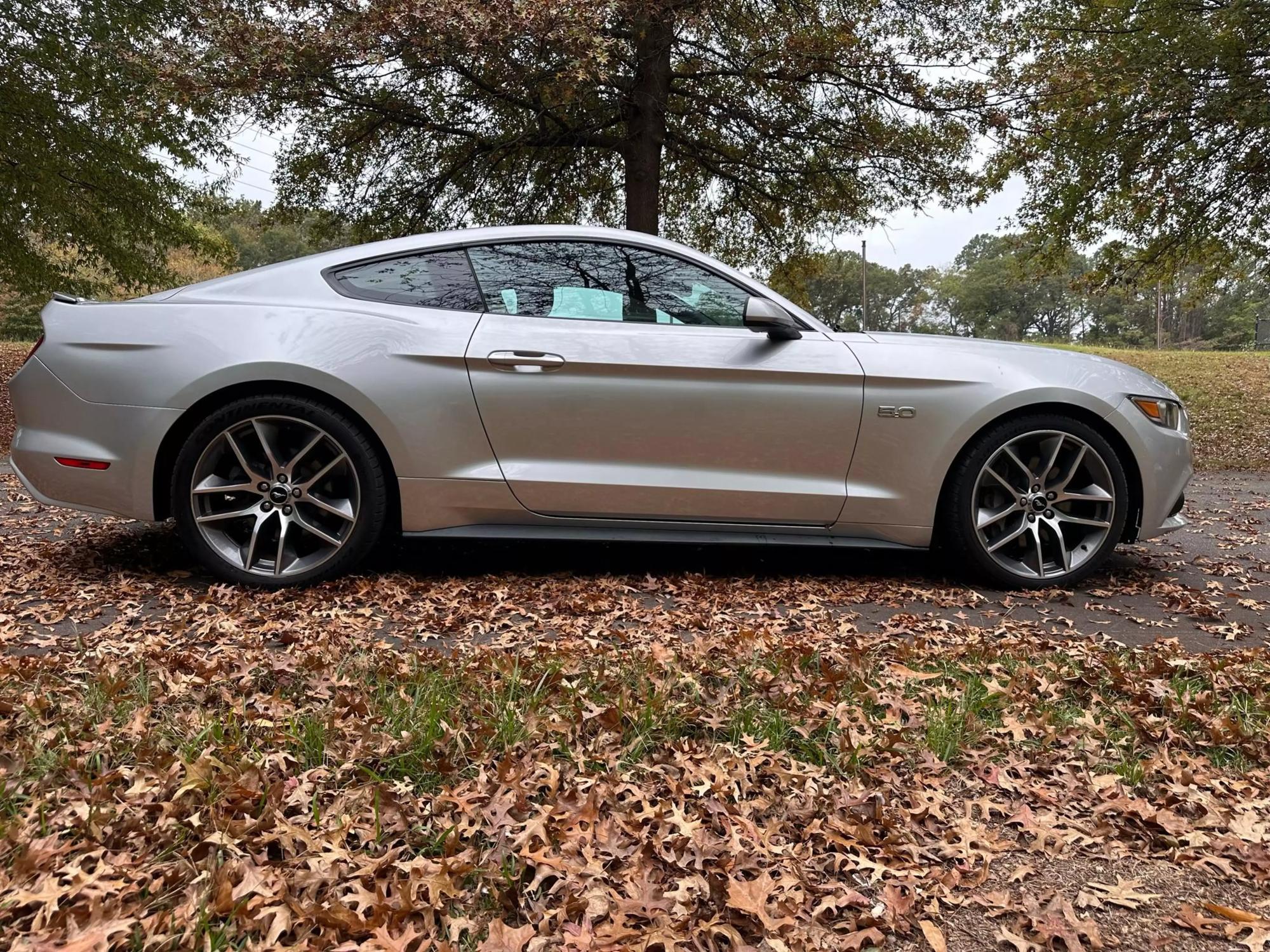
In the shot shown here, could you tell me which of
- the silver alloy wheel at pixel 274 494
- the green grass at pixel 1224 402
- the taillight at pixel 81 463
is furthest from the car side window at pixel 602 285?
the green grass at pixel 1224 402

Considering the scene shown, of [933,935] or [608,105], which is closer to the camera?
[933,935]

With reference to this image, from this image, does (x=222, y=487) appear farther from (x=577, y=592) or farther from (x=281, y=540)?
(x=577, y=592)

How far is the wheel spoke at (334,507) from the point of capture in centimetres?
355

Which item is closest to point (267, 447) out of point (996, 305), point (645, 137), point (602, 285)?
point (602, 285)

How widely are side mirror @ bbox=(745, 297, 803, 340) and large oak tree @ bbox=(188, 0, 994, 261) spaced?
526 centimetres

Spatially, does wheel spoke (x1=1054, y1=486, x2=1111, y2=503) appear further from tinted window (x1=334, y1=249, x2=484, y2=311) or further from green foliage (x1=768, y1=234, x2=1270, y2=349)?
green foliage (x1=768, y1=234, x2=1270, y2=349)

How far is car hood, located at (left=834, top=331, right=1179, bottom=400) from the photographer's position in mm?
3783

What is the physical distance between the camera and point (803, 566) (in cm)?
424

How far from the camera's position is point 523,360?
3.59 metres

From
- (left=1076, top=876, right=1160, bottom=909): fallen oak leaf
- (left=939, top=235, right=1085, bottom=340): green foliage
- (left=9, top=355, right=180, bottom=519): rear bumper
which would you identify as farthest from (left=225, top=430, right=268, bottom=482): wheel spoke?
(left=939, top=235, right=1085, bottom=340): green foliage

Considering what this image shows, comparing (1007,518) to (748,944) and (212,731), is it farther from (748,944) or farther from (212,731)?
(212,731)

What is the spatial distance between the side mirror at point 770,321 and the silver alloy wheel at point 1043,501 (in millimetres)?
1047

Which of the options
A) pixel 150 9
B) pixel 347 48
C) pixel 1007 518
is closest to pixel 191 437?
pixel 1007 518

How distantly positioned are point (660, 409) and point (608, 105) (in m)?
7.66
